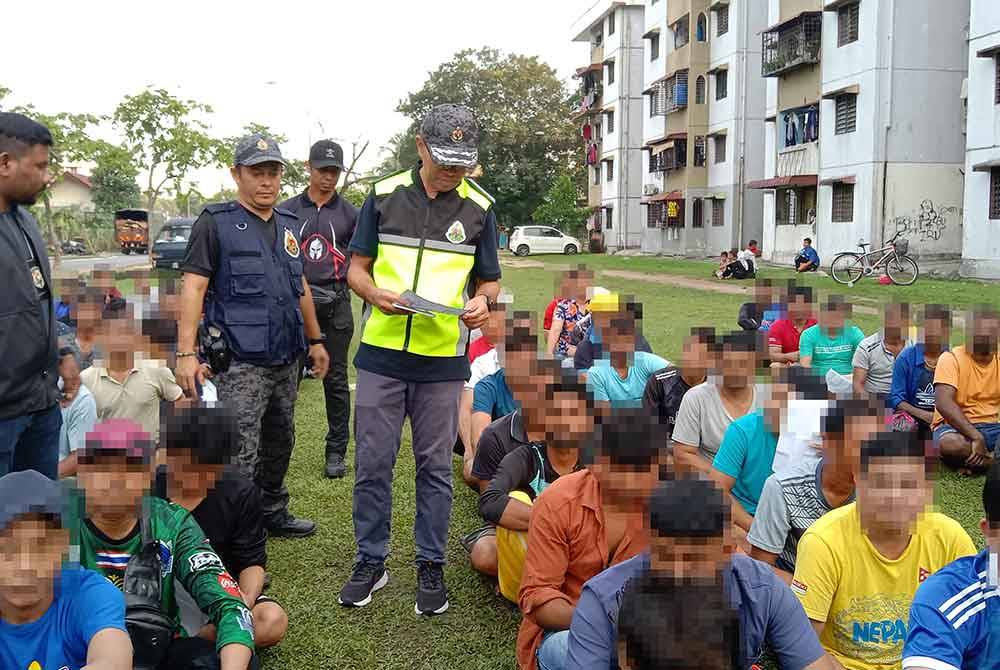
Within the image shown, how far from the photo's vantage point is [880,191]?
24.2 metres

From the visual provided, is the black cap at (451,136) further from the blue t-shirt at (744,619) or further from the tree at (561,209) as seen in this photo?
the tree at (561,209)

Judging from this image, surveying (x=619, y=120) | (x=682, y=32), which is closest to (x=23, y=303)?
(x=682, y=32)

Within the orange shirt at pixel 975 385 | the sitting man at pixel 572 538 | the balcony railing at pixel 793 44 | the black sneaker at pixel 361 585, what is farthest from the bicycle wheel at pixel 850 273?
the sitting man at pixel 572 538

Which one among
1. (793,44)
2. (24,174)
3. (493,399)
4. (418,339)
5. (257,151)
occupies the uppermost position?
(793,44)

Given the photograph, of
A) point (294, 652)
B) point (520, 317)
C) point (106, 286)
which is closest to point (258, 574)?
point (294, 652)

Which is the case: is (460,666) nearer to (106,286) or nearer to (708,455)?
(708,455)

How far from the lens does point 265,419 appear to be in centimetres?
448

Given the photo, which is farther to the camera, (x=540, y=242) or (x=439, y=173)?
(x=540, y=242)

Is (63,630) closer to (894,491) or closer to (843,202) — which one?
(894,491)

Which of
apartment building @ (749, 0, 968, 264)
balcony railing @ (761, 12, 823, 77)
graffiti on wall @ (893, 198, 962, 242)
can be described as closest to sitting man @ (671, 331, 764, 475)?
apartment building @ (749, 0, 968, 264)

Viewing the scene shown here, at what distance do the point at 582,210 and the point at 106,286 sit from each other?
42914mm

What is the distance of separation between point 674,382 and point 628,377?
0.26 metres

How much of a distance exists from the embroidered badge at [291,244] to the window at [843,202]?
2376 centimetres

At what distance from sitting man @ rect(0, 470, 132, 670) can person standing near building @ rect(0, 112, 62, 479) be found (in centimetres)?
91
